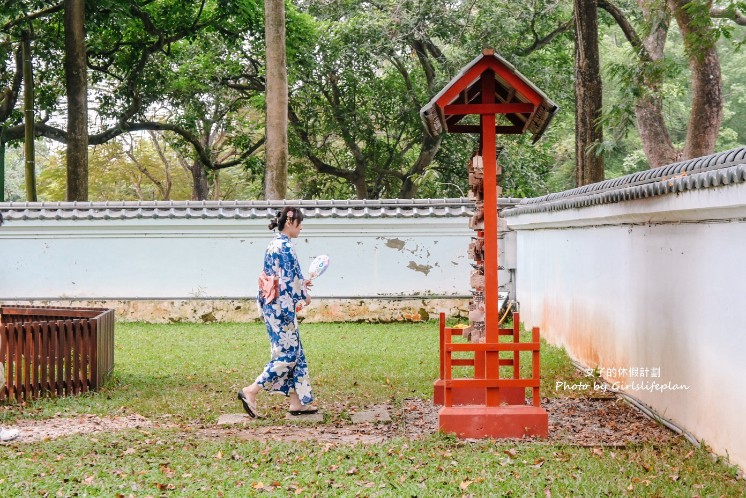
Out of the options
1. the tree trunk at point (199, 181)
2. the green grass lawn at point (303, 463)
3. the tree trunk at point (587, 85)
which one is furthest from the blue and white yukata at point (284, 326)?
the tree trunk at point (199, 181)

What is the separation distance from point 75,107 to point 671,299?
14450 mm

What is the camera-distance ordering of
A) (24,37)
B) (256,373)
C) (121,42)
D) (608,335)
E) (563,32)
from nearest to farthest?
(608,335) → (256,373) → (24,37) → (121,42) → (563,32)

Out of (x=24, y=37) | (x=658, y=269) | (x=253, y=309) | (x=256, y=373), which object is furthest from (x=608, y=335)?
(x=24, y=37)

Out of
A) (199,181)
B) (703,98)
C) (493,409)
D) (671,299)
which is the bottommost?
(493,409)

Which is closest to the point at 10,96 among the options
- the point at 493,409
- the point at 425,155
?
the point at 425,155

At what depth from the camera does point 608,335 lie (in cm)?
957

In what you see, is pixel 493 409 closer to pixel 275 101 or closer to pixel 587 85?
pixel 587 85

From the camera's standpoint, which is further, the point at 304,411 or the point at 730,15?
the point at 730,15

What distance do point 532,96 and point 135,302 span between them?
37.5ft

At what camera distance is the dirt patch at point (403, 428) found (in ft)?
23.6

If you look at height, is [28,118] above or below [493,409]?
above

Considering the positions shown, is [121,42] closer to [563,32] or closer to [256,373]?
[563,32]

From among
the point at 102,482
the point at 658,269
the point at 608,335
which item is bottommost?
the point at 102,482

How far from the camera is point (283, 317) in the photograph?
27.1ft
